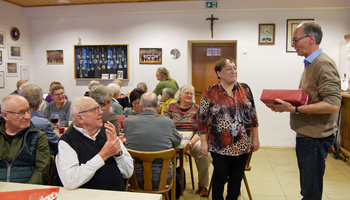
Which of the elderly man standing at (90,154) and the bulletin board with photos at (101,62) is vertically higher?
the bulletin board with photos at (101,62)

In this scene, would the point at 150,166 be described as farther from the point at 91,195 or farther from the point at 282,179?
the point at 282,179

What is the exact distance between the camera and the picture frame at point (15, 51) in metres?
5.72

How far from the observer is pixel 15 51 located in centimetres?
586

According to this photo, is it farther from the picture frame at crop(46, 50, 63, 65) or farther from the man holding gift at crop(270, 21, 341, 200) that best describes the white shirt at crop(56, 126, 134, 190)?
the picture frame at crop(46, 50, 63, 65)

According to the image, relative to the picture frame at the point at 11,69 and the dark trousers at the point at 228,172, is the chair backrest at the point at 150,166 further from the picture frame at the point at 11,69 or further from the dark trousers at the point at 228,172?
the picture frame at the point at 11,69

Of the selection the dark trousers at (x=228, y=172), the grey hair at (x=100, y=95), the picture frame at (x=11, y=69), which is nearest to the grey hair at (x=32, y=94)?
the grey hair at (x=100, y=95)

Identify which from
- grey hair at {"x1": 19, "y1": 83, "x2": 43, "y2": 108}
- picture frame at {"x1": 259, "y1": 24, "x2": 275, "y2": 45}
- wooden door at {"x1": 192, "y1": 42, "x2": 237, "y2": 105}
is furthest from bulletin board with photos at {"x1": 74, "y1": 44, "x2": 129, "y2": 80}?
grey hair at {"x1": 19, "y1": 83, "x2": 43, "y2": 108}

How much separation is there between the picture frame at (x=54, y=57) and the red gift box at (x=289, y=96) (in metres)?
5.30

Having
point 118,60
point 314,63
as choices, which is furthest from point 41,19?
point 314,63

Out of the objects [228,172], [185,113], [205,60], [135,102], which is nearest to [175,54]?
[205,60]

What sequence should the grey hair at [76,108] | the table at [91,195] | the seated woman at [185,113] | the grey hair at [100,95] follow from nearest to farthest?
the table at [91,195], the grey hair at [76,108], the grey hair at [100,95], the seated woman at [185,113]

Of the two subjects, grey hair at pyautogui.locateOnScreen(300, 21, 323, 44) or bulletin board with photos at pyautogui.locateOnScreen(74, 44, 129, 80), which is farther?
bulletin board with photos at pyautogui.locateOnScreen(74, 44, 129, 80)

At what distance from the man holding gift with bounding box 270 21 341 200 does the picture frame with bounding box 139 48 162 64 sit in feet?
13.0

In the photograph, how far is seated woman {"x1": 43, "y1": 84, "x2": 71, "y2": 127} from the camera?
391 centimetres
